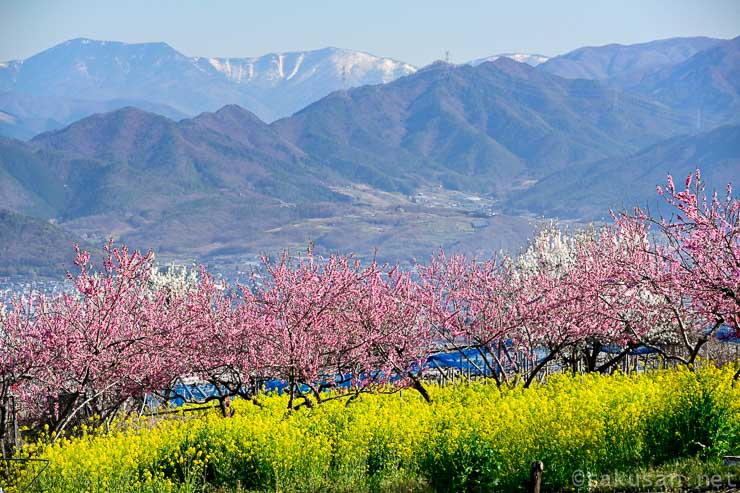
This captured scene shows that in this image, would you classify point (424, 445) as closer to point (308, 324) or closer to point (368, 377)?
point (308, 324)

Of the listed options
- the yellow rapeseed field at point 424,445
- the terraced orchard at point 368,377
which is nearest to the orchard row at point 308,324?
the terraced orchard at point 368,377

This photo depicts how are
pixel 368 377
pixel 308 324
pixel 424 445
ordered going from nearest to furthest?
pixel 424 445 < pixel 308 324 < pixel 368 377

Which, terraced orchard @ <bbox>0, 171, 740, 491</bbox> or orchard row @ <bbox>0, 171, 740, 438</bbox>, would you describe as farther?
orchard row @ <bbox>0, 171, 740, 438</bbox>

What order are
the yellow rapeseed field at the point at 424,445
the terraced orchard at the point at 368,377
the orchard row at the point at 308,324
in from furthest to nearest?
1. the orchard row at the point at 308,324
2. the terraced orchard at the point at 368,377
3. the yellow rapeseed field at the point at 424,445

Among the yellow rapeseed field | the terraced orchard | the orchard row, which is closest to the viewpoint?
the yellow rapeseed field

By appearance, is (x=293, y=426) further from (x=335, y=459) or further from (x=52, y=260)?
(x=52, y=260)

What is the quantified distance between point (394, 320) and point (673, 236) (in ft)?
16.4

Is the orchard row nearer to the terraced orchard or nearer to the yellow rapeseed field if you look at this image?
the terraced orchard

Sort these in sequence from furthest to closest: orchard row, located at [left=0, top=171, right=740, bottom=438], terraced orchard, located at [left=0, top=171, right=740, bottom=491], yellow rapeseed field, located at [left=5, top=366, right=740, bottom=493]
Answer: orchard row, located at [left=0, top=171, right=740, bottom=438], terraced orchard, located at [left=0, top=171, right=740, bottom=491], yellow rapeseed field, located at [left=5, top=366, right=740, bottom=493]

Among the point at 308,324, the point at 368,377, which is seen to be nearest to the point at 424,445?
the point at 308,324

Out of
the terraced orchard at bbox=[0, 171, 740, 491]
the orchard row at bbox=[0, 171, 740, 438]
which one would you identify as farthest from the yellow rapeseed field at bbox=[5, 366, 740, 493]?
the orchard row at bbox=[0, 171, 740, 438]

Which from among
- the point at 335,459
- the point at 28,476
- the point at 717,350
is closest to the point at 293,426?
the point at 335,459

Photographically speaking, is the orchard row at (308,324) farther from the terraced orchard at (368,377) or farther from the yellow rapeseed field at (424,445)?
the yellow rapeseed field at (424,445)

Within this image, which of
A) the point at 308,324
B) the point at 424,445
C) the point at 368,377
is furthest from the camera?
the point at 368,377
